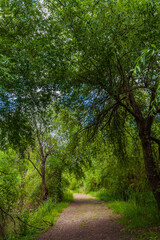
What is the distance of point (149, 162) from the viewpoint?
538 cm

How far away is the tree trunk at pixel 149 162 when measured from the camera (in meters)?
5.19

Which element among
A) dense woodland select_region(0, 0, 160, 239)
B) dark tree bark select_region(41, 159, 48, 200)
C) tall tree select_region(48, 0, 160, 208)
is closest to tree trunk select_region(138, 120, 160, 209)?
dense woodland select_region(0, 0, 160, 239)

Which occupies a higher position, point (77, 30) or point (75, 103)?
point (77, 30)

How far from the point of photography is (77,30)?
13.4 feet

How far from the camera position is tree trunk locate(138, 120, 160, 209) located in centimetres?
519

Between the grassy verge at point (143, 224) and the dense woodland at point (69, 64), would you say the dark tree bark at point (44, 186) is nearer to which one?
the dense woodland at point (69, 64)

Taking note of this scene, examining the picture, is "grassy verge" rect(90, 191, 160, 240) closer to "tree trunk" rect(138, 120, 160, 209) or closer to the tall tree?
"tree trunk" rect(138, 120, 160, 209)

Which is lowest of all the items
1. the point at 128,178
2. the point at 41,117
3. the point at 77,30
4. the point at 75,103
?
the point at 128,178

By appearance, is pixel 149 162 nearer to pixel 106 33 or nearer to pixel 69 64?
pixel 69 64

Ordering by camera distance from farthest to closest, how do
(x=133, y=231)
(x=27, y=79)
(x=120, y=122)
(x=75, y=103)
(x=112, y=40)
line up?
(x=120, y=122), (x=75, y=103), (x=133, y=231), (x=27, y=79), (x=112, y=40)

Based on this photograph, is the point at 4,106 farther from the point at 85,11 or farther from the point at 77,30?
the point at 85,11

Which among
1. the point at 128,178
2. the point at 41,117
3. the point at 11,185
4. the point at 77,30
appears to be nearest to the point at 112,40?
the point at 77,30

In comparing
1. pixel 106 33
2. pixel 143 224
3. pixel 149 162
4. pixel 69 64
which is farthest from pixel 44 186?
pixel 106 33

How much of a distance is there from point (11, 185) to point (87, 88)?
383 centimetres
